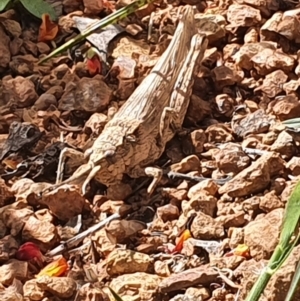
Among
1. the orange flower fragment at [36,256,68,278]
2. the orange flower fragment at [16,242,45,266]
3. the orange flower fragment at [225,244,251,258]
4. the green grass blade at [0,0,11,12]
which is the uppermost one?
the green grass blade at [0,0,11,12]

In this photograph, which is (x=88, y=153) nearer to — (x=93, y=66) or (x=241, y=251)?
(x=93, y=66)

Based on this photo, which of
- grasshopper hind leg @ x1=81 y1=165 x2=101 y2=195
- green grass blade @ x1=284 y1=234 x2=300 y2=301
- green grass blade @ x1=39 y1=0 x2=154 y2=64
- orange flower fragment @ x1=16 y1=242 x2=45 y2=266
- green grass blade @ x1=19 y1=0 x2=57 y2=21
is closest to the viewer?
green grass blade @ x1=284 y1=234 x2=300 y2=301

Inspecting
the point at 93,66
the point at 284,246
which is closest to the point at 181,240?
the point at 284,246

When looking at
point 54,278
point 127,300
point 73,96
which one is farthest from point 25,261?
point 73,96

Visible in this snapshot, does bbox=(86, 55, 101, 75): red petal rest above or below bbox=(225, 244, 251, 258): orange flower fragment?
above

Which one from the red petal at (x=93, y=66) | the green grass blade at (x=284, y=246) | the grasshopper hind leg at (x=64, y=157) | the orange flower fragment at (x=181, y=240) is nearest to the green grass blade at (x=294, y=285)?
the green grass blade at (x=284, y=246)

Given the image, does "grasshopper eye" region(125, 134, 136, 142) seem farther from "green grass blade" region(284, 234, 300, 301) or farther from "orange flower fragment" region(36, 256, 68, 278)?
"green grass blade" region(284, 234, 300, 301)

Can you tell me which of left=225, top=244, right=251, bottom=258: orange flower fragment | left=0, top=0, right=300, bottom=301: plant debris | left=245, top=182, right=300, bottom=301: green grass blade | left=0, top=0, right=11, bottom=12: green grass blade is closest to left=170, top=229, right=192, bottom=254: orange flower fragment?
left=0, top=0, right=300, bottom=301: plant debris

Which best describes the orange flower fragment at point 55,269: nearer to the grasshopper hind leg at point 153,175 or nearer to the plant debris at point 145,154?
the plant debris at point 145,154
